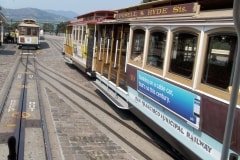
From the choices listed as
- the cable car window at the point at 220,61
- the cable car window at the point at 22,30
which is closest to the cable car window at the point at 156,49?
the cable car window at the point at 220,61

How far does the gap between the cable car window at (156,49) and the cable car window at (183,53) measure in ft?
1.58

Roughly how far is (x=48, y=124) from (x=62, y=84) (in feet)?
18.4

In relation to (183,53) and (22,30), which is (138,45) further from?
(22,30)

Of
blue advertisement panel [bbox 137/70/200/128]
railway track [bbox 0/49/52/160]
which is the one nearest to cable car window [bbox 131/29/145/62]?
blue advertisement panel [bbox 137/70/200/128]

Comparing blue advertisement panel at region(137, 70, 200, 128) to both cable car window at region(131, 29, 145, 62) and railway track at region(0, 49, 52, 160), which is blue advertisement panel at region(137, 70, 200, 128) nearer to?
cable car window at region(131, 29, 145, 62)

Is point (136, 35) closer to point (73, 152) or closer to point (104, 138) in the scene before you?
point (104, 138)

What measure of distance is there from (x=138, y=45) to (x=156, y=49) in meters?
1.17

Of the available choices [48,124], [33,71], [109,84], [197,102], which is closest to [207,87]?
[197,102]

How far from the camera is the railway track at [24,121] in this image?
5.87 m

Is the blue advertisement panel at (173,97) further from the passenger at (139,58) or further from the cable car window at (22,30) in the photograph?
the cable car window at (22,30)

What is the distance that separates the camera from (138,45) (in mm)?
7805

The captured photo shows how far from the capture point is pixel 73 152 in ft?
19.7

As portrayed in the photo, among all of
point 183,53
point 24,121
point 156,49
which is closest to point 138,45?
point 156,49

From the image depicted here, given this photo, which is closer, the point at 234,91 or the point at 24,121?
the point at 234,91
